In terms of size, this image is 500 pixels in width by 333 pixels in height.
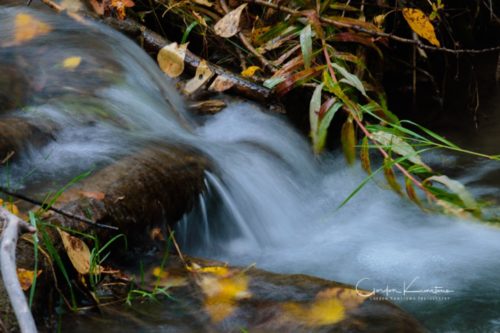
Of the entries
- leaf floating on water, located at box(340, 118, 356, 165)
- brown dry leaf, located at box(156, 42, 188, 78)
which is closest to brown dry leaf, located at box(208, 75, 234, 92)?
brown dry leaf, located at box(156, 42, 188, 78)

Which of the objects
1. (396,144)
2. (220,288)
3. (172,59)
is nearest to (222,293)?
(220,288)

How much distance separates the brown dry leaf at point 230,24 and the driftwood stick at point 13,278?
7.56 ft

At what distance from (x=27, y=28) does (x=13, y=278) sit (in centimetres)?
235

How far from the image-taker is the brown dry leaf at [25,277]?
1616 mm

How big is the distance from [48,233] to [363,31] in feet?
5.98

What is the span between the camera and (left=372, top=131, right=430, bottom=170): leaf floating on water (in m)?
2.40

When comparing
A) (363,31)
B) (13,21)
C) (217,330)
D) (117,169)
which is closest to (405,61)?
(363,31)

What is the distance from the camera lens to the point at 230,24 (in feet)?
11.3

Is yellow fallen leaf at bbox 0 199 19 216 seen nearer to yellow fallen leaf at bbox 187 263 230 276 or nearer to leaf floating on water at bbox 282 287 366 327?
yellow fallen leaf at bbox 187 263 230 276

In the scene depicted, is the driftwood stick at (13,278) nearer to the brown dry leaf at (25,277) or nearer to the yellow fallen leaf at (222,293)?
the brown dry leaf at (25,277)

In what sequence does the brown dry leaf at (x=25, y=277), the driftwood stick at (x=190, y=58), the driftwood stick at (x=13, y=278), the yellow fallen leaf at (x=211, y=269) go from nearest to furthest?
the driftwood stick at (x=13, y=278)
the brown dry leaf at (x=25, y=277)
the yellow fallen leaf at (x=211, y=269)
the driftwood stick at (x=190, y=58)

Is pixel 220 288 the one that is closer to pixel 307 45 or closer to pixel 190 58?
pixel 307 45

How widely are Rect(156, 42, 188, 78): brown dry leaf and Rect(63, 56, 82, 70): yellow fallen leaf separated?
0.52 m

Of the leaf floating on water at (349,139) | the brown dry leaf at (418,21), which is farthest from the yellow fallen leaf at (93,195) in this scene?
the brown dry leaf at (418,21)
